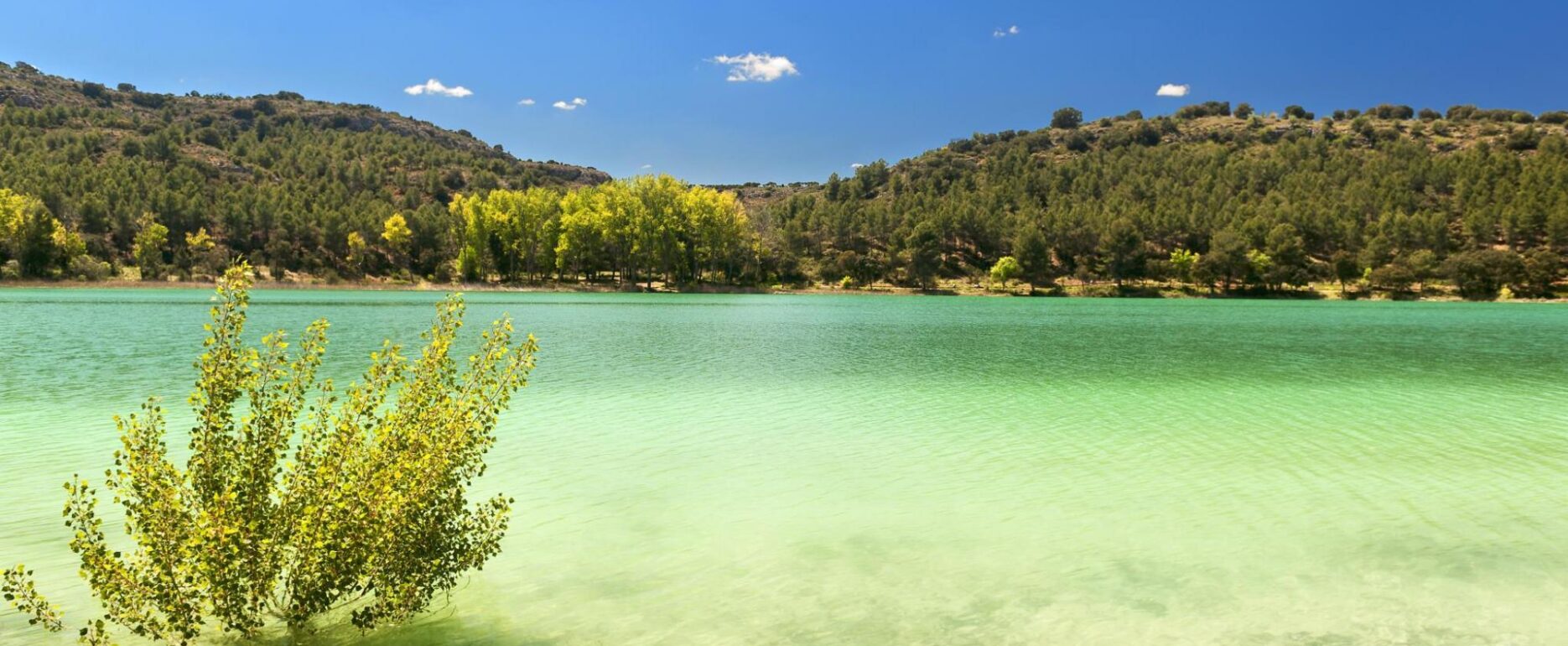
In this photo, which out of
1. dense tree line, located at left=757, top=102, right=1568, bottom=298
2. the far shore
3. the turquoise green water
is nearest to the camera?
the turquoise green water

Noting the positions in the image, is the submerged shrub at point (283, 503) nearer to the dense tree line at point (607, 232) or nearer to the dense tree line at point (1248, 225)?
the dense tree line at point (607, 232)

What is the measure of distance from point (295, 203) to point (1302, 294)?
6270 inches

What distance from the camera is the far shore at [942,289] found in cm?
11594

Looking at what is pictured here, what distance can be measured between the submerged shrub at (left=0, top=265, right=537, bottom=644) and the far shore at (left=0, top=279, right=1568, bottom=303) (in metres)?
114

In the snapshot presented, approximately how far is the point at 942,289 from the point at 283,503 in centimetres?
12996

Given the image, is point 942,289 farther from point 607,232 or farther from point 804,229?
point 607,232

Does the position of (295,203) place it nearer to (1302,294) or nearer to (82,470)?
(82,470)

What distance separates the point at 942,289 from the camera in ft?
435

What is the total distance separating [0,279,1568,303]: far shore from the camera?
380 ft

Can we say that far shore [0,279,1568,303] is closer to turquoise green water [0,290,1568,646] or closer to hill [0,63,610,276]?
hill [0,63,610,276]

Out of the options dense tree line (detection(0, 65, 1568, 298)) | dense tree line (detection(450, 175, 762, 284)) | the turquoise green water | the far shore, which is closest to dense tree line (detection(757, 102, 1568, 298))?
dense tree line (detection(0, 65, 1568, 298))

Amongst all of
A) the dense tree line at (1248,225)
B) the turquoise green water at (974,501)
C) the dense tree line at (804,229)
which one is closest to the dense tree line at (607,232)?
the dense tree line at (804,229)

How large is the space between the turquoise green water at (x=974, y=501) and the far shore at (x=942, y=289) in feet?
321

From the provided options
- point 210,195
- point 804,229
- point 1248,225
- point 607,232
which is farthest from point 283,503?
point 210,195
